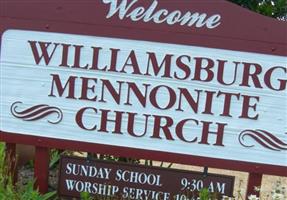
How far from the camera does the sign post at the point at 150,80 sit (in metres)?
4.02

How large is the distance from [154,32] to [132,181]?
1.09m

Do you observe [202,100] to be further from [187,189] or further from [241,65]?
[187,189]

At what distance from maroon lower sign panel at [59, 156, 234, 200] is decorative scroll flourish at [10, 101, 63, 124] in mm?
342

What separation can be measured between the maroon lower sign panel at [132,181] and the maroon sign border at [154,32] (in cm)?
12

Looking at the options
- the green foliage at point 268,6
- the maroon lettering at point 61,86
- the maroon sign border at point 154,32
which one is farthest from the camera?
the green foliage at point 268,6

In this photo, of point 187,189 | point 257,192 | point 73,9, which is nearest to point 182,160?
point 187,189

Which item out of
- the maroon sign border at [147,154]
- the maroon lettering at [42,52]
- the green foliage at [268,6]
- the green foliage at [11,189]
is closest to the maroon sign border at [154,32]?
the maroon sign border at [147,154]

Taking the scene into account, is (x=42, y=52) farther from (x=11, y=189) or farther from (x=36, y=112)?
(x=11, y=189)

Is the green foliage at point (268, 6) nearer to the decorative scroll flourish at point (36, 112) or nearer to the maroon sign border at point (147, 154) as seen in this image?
the maroon sign border at point (147, 154)

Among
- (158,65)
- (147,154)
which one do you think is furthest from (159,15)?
(147,154)

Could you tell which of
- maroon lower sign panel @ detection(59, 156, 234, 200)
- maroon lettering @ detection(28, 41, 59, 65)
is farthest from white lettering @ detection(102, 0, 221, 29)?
maroon lower sign panel @ detection(59, 156, 234, 200)

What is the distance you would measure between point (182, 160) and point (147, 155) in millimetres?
250

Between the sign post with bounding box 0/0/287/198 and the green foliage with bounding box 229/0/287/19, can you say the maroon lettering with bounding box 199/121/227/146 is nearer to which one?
the sign post with bounding box 0/0/287/198

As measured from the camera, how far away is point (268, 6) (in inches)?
248
